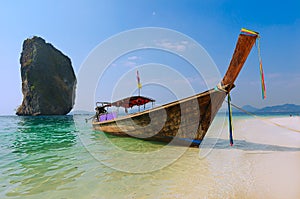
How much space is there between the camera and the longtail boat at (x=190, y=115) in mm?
5813

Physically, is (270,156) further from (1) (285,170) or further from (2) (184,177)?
(2) (184,177)

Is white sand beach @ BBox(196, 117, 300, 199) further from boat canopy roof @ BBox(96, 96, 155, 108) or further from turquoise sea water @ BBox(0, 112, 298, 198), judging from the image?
boat canopy roof @ BBox(96, 96, 155, 108)

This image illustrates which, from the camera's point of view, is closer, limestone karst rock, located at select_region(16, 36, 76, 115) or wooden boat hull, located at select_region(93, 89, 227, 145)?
wooden boat hull, located at select_region(93, 89, 227, 145)

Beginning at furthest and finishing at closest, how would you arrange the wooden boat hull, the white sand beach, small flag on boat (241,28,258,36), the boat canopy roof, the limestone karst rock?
the limestone karst rock, the boat canopy roof, the wooden boat hull, small flag on boat (241,28,258,36), the white sand beach

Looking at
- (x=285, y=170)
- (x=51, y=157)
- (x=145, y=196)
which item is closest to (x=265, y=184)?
(x=285, y=170)

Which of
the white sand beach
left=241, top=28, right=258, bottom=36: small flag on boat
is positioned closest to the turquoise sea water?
the white sand beach

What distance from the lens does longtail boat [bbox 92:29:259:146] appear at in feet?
19.1

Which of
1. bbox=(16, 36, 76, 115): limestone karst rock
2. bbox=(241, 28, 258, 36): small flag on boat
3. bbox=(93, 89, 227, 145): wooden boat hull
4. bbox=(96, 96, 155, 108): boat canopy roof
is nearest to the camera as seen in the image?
bbox=(241, 28, 258, 36): small flag on boat

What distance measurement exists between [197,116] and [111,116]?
706 cm

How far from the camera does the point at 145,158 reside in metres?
5.89

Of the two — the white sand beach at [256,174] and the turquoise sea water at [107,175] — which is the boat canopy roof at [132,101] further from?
the white sand beach at [256,174]

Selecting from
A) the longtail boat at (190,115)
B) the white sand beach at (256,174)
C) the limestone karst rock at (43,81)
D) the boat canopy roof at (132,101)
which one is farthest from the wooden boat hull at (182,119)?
the limestone karst rock at (43,81)

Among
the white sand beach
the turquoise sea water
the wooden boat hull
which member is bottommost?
the turquoise sea water

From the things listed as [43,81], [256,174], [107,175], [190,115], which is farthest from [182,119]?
[43,81]
